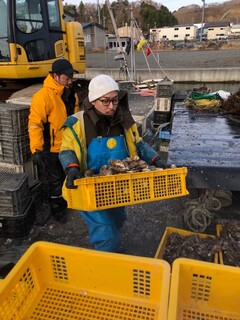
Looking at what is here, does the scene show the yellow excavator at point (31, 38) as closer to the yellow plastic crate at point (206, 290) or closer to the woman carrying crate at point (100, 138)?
the woman carrying crate at point (100, 138)

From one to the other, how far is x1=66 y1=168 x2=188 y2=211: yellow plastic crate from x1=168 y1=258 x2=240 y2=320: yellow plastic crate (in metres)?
0.88

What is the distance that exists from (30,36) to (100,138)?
15.3 ft

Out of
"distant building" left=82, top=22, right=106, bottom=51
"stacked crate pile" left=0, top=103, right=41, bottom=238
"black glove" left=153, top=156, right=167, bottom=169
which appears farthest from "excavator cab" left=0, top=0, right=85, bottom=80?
"distant building" left=82, top=22, right=106, bottom=51

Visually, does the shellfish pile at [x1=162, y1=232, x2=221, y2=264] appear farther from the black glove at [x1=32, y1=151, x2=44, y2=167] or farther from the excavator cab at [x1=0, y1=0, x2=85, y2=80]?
the excavator cab at [x1=0, y1=0, x2=85, y2=80]

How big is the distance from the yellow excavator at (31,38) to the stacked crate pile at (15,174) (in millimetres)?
2555

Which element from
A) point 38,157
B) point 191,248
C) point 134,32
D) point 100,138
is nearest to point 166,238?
point 191,248

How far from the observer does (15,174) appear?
3936 millimetres

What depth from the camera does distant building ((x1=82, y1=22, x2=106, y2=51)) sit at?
5041cm

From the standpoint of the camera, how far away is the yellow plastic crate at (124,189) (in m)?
2.27

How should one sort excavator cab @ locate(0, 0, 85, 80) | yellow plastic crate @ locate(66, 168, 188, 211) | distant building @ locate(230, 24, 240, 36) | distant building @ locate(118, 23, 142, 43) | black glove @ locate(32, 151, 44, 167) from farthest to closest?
1. distant building @ locate(230, 24, 240, 36)
2. distant building @ locate(118, 23, 142, 43)
3. excavator cab @ locate(0, 0, 85, 80)
4. black glove @ locate(32, 151, 44, 167)
5. yellow plastic crate @ locate(66, 168, 188, 211)

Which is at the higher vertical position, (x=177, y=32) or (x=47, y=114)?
(x=177, y=32)

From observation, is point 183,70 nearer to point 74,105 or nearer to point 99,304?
point 74,105

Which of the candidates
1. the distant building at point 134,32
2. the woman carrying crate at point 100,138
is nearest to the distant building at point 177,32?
the distant building at point 134,32

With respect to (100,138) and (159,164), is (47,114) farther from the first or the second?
(159,164)
